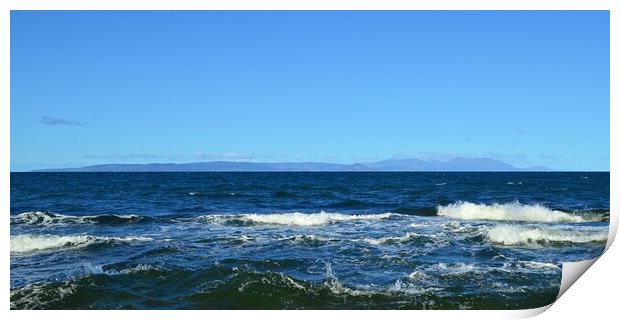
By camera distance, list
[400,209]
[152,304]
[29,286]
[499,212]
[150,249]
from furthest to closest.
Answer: [400,209] < [499,212] < [150,249] < [29,286] < [152,304]

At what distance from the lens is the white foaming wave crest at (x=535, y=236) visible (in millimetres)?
8148

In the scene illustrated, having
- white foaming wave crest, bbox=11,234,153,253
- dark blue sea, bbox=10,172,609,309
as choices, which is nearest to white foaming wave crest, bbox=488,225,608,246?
dark blue sea, bbox=10,172,609,309

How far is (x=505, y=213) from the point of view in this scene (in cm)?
1260

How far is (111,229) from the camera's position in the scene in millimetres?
10148

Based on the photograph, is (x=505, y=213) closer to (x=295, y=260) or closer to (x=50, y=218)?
(x=295, y=260)

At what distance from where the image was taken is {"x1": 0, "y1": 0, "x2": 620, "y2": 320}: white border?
4602 millimetres

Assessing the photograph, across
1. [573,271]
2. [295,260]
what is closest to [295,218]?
[295,260]

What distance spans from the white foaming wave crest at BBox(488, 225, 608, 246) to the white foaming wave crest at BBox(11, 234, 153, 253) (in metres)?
5.05

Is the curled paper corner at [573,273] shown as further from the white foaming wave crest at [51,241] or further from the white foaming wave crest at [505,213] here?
the white foaming wave crest at [505,213]
